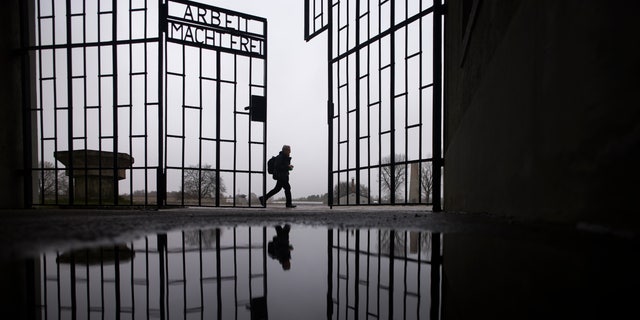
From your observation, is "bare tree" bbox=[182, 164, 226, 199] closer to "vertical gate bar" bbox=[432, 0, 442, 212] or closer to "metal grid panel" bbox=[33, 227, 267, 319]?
"vertical gate bar" bbox=[432, 0, 442, 212]

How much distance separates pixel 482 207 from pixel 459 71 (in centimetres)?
169

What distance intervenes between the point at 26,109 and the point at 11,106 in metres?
0.24

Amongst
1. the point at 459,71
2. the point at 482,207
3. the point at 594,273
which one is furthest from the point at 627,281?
the point at 459,71

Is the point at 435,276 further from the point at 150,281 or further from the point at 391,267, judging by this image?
the point at 150,281

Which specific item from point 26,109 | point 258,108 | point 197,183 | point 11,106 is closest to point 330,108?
point 258,108

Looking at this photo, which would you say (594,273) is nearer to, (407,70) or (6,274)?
(6,274)

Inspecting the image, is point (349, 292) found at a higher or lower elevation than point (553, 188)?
lower

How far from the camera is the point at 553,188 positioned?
1.17 m

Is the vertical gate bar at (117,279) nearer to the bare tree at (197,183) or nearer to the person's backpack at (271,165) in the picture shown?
the bare tree at (197,183)

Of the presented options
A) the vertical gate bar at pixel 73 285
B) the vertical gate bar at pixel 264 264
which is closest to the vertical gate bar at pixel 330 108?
the vertical gate bar at pixel 264 264

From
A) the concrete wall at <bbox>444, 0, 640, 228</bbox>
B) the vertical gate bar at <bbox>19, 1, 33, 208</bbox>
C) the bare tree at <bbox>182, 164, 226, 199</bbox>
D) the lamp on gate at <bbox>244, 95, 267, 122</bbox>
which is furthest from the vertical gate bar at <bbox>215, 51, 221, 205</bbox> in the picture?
the concrete wall at <bbox>444, 0, 640, 228</bbox>

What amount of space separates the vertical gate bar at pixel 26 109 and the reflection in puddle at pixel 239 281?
7150mm

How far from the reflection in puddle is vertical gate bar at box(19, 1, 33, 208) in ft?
23.5

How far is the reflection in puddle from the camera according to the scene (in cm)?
51
